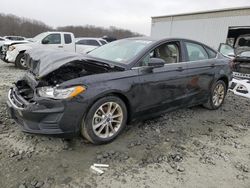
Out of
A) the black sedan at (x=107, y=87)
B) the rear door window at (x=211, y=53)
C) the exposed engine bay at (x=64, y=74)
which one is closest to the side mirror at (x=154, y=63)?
the black sedan at (x=107, y=87)

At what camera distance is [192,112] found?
15.9ft

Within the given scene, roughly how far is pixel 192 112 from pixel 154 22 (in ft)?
78.1

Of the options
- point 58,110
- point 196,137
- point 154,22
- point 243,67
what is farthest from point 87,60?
point 154,22

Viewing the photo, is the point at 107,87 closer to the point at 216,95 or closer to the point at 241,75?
the point at 216,95

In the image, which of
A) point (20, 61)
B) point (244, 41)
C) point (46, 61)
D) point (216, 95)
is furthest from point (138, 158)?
point (244, 41)

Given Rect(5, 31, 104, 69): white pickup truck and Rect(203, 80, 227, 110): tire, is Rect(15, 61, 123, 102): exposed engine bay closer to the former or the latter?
Rect(203, 80, 227, 110): tire

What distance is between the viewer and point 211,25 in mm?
20141

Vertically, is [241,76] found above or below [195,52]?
below

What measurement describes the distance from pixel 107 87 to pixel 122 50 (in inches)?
44.2

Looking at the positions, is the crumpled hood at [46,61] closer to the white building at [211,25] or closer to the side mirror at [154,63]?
the side mirror at [154,63]

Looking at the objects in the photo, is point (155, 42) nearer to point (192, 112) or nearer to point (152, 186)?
point (192, 112)

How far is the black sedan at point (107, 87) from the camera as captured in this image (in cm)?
277

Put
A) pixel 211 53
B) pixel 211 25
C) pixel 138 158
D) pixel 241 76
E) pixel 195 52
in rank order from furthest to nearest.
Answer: pixel 211 25
pixel 241 76
pixel 211 53
pixel 195 52
pixel 138 158

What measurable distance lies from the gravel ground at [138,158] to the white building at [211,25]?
1562cm
